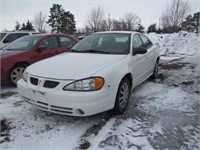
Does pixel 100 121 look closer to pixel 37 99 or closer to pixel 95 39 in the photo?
pixel 37 99

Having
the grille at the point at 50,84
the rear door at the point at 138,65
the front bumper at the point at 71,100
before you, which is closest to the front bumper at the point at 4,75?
the front bumper at the point at 71,100

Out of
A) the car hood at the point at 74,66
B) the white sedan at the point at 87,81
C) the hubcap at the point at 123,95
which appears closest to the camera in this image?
the white sedan at the point at 87,81

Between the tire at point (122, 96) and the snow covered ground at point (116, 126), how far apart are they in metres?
0.12

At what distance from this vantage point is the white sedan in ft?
8.75

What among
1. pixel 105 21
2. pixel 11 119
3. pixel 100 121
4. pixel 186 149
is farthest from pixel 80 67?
pixel 105 21

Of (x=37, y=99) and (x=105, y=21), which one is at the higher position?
(x=105, y=21)

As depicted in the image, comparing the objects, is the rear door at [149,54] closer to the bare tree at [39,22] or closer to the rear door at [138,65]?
the rear door at [138,65]

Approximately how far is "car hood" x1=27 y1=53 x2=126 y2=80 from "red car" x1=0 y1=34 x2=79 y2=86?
124 cm

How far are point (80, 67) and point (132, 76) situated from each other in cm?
112

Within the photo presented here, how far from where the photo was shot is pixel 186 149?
2441mm

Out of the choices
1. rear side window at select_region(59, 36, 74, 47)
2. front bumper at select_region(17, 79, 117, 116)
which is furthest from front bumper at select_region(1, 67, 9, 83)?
front bumper at select_region(17, 79, 117, 116)

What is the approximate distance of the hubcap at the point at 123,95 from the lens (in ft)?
10.7

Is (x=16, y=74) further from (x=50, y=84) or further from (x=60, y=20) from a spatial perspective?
(x=60, y=20)

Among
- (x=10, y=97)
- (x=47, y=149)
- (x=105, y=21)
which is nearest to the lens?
(x=47, y=149)
